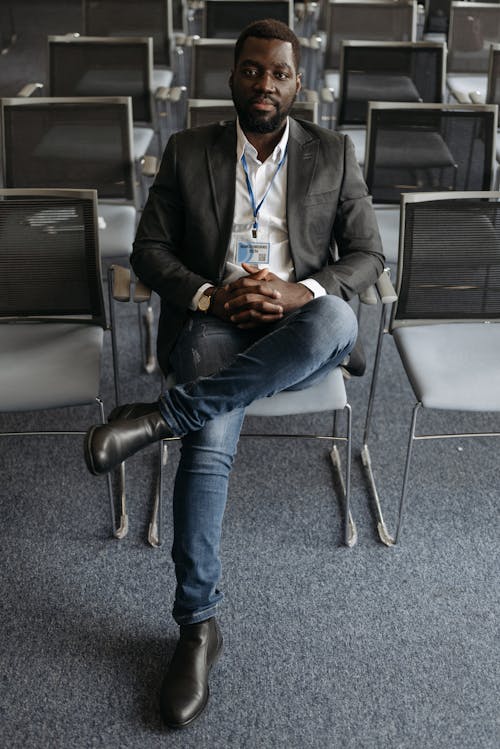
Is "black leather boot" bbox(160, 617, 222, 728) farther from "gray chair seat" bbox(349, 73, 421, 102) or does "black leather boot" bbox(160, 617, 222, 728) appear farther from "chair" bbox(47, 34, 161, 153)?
"gray chair seat" bbox(349, 73, 421, 102)

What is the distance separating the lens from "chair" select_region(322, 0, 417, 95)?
4324 millimetres

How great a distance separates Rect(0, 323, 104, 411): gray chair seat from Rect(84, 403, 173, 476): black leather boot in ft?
0.73

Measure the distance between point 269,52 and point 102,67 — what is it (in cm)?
179

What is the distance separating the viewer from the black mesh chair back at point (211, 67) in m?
3.69

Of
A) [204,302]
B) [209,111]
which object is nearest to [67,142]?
[209,111]

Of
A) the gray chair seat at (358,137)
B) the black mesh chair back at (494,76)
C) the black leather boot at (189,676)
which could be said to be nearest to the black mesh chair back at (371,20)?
the black mesh chair back at (494,76)

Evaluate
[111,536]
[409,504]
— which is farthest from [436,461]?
[111,536]

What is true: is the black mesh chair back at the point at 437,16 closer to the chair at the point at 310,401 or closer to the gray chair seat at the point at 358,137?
the gray chair seat at the point at 358,137

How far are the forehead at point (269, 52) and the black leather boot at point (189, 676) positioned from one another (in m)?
1.59

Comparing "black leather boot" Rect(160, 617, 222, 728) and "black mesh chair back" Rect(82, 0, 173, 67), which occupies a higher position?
"black mesh chair back" Rect(82, 0, 173, 67)

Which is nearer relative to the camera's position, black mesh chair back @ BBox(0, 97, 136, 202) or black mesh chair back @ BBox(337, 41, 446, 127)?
black mesh chair back @ BBox(0, 97, 136, 202)

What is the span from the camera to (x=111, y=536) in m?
2.35

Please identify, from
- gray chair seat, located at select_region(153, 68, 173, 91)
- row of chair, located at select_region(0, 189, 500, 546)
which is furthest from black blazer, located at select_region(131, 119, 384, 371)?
gray chair seat, located at select_region(153, 68, 173, 91)

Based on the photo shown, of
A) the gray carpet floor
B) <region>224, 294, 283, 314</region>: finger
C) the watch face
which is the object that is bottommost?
the gray carpet floor
